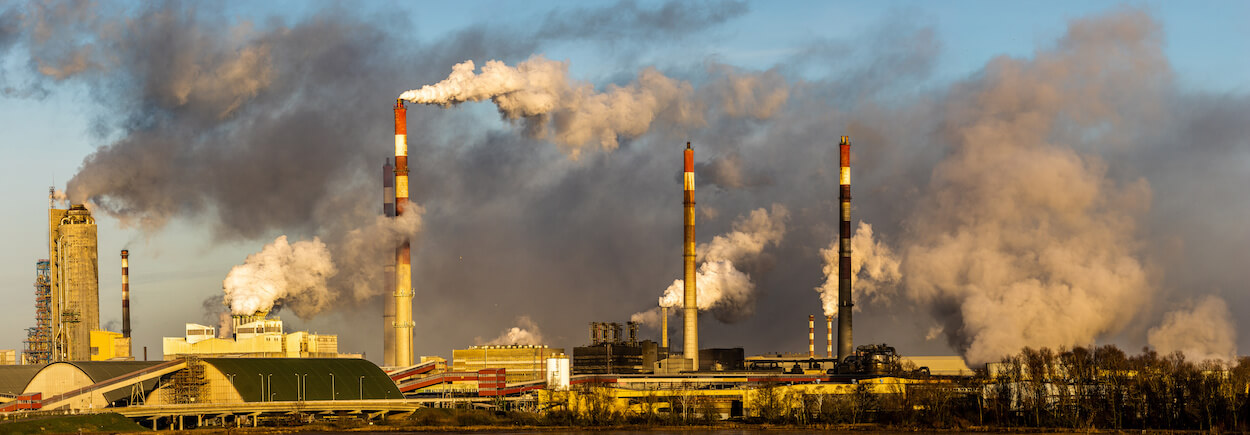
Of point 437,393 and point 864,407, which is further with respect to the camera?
point 437,393

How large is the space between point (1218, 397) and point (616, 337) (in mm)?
65111

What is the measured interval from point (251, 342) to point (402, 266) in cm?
2049

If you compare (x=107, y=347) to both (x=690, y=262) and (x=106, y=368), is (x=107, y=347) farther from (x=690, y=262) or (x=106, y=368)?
(x=690, y=262)

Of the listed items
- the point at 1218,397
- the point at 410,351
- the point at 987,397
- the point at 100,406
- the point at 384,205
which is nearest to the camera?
the point at 1218,397

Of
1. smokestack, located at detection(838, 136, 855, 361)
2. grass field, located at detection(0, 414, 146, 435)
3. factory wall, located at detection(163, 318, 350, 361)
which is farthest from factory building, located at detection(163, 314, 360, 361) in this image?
smokestack, located at detection(838, 136, 855, 361)

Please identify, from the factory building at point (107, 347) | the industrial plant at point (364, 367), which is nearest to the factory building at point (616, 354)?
the industrial plant at point (364, 367)

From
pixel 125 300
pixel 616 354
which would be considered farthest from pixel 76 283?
pixel 616 354

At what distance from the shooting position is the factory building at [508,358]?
472 ft

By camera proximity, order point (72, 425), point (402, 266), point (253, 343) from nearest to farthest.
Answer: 1. point (72, 425)
2. point (402, 266)
3. point (253, 343)

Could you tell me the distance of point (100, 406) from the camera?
98188 mm

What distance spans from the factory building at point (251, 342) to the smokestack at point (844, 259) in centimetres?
4789

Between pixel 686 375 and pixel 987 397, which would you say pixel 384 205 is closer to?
pixel 686 375

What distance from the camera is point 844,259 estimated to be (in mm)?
119875

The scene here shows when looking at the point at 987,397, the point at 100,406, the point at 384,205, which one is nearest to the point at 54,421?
the point at 100,406
